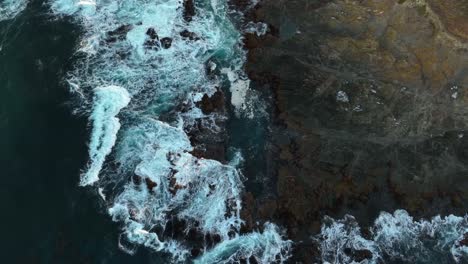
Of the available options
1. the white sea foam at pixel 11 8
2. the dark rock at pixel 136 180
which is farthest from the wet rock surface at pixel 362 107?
the white sea foam at pixel 11 8

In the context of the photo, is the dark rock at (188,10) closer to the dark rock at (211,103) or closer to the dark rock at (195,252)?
the dark rock at (211,103)

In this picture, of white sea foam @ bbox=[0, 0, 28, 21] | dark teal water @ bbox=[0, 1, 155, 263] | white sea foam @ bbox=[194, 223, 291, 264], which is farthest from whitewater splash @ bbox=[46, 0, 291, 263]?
white sea foam @ bbox=[0, 0, 28, 21]

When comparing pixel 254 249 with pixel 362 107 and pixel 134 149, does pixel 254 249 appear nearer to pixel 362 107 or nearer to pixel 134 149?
pixel 134 149

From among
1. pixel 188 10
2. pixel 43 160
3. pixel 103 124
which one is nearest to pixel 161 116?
pixel 103 124

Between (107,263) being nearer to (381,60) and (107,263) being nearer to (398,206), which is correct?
(398,206)

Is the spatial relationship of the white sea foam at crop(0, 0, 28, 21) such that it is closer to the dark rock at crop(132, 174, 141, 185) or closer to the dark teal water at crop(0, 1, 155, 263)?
the dark teal water at crop(0, 1, 155, 263)

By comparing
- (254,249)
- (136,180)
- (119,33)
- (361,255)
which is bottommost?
(361,255)
